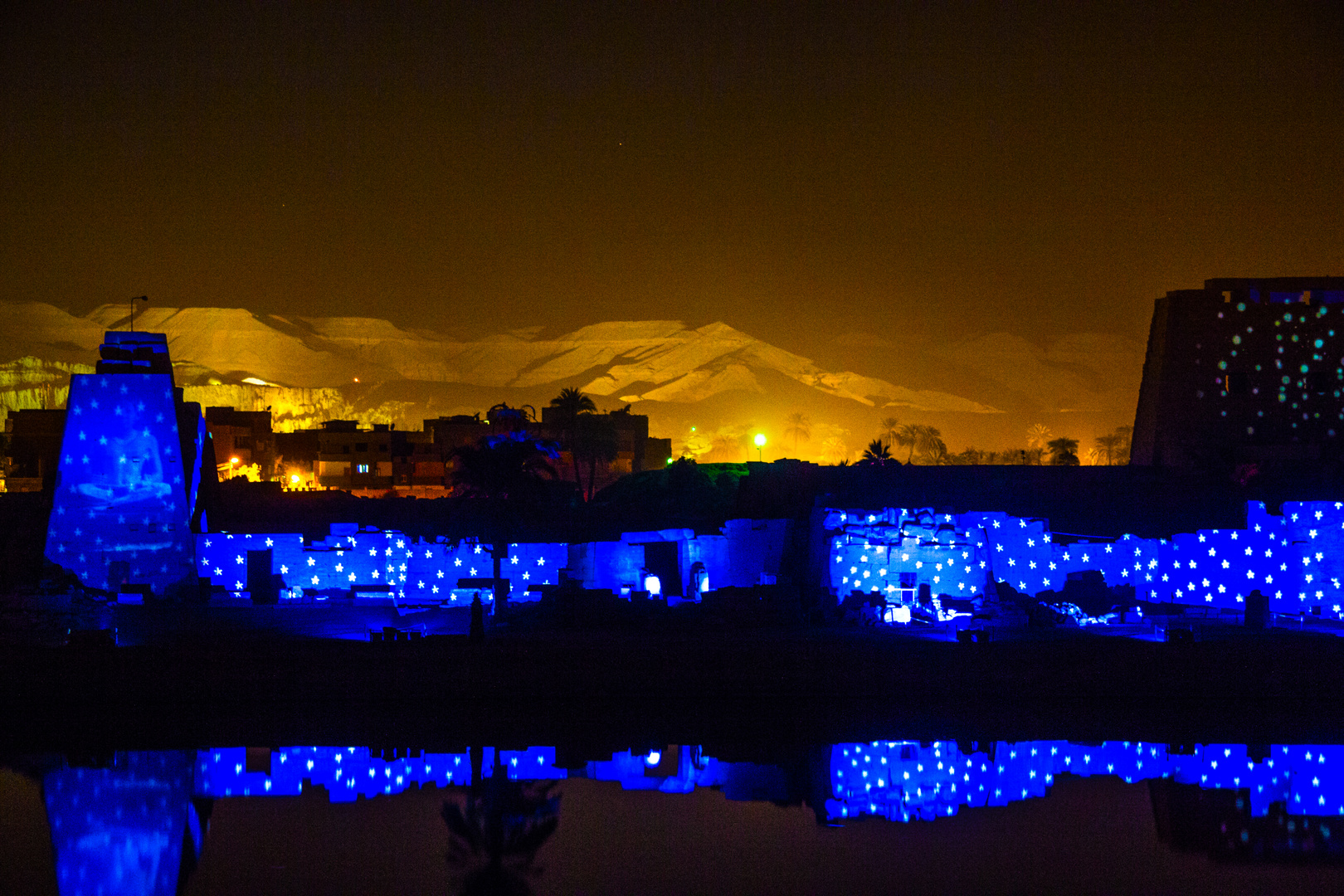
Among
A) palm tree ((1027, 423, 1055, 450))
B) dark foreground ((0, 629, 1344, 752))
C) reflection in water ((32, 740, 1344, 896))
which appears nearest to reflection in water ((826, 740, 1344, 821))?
reflection in water ((32, 740, 1344, 896))

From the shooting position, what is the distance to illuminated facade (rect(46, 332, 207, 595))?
31.6 m

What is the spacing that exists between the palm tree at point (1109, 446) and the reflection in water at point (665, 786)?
6198 cm

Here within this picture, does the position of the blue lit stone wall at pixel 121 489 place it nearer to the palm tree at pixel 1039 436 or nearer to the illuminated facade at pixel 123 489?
the illuminated facade at pixel 123 489

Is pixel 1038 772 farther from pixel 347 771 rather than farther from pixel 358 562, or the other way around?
pixel 358 562

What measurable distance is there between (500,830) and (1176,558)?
16913 mm

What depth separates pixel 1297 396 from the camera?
38.6 meters

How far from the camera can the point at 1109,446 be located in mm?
86875

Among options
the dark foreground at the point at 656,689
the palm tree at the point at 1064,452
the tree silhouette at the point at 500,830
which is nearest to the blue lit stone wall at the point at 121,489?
the dark foreground at the point at 656,689

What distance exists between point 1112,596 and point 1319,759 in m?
8.28

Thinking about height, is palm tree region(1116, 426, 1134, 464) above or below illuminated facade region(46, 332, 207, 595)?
above

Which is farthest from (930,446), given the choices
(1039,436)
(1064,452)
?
(1064,452)

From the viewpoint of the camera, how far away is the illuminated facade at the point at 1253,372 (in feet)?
126

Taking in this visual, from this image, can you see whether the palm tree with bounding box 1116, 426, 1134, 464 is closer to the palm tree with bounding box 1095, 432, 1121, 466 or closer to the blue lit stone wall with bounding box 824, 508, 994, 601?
the palm tree with bounding box 1095, 432, 1121, 466

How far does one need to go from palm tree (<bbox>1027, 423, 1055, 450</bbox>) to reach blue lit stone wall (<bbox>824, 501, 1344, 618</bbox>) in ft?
232
